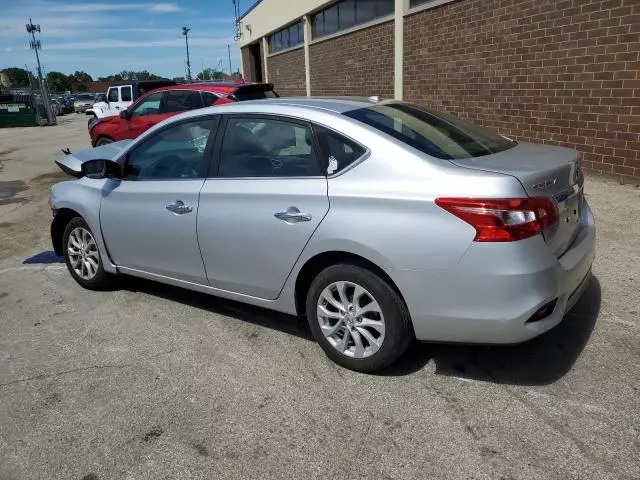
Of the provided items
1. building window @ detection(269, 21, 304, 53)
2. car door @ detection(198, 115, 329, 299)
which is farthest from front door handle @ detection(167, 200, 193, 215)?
building window @ detection(269, 21, 304, 53)

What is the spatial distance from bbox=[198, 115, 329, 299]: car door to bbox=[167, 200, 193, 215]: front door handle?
13 cm

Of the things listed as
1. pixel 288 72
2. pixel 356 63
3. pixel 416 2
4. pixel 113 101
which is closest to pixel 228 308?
pixel 416 2

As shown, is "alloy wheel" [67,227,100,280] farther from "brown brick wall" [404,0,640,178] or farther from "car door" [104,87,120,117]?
"car door" [104,87,120,117]

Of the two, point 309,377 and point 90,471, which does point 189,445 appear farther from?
point 309,377

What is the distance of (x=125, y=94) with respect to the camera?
18906 mm

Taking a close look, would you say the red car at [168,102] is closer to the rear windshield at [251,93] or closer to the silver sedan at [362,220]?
the rear windshield at [251,93]

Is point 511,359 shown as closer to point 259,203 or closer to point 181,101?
point 259,203

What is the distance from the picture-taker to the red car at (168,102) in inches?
383

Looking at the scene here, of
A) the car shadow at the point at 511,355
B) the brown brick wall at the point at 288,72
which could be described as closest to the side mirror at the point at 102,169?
the car shadow at the point at 511,355

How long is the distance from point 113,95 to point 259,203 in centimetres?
1833

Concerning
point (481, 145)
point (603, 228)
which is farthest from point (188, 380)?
point (603, 228)

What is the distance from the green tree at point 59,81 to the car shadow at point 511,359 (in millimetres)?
114405

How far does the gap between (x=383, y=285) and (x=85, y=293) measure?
3.14 meters

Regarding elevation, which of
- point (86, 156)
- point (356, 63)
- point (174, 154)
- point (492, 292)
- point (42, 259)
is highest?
point (356, 63)
